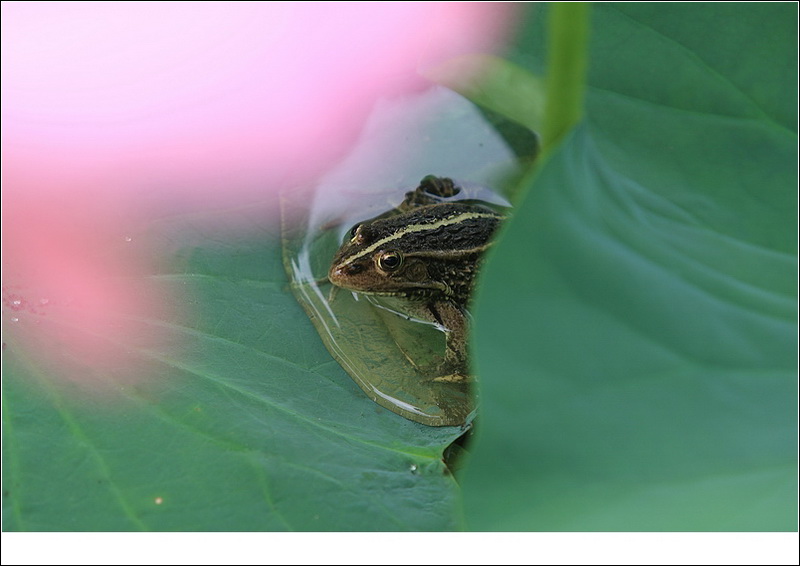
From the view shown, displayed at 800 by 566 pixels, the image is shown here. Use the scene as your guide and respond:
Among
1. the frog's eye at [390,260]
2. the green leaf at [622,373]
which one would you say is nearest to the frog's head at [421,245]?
the frog's eye at [390,260]

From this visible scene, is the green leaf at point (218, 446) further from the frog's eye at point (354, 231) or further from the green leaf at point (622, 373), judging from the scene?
the frog's eye at point (354, 231)

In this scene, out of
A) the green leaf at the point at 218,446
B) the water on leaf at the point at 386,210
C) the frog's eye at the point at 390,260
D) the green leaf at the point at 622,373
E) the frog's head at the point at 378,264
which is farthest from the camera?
the frog's eye at the point at 390,260

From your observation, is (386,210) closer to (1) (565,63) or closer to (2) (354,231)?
(2) (354,231)

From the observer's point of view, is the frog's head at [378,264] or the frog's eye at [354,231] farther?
the frog's eye at [354,231]

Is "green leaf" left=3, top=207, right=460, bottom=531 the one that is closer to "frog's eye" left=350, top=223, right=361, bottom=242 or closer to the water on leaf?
the water on leaf

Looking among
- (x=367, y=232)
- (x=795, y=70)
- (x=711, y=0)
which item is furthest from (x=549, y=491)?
(x=367, y=232)

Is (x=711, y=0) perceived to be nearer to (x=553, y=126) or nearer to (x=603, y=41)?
(x=603, y=41)

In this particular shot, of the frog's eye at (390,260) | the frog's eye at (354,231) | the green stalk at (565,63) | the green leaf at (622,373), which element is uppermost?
the green stalk at (565,63)

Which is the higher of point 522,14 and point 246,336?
point 522,14
